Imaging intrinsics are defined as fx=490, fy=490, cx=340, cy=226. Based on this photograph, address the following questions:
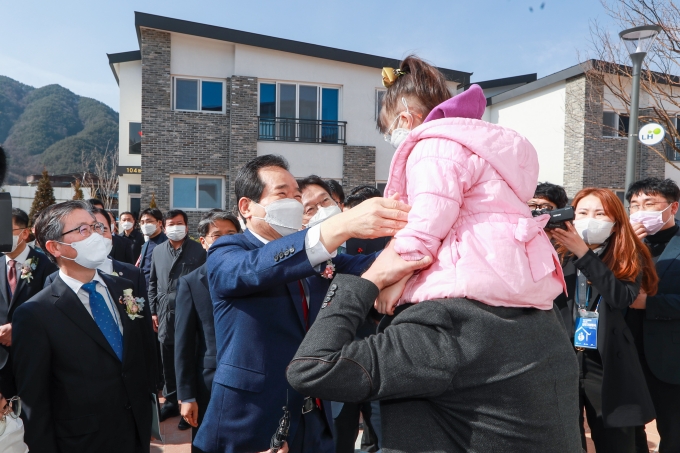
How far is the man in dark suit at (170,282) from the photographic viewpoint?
18.2 feet

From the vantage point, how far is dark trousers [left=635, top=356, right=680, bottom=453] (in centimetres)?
333

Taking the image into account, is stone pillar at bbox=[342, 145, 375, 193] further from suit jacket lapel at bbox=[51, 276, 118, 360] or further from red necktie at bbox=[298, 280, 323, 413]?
red necktie at bbox=[298, 280, 323, 413]

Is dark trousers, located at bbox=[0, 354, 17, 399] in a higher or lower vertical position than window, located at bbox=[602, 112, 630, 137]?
lower

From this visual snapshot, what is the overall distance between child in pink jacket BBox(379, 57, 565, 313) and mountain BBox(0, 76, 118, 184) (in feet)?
181

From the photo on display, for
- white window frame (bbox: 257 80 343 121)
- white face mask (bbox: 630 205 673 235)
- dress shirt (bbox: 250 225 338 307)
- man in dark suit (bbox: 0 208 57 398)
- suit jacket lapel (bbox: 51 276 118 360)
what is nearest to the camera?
dress shirt (bbox: 250 225 338 307)

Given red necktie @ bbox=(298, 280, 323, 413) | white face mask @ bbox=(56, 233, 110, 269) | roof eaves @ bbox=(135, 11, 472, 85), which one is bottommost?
red necktie @ bbox=(298, 280, 323, 413)

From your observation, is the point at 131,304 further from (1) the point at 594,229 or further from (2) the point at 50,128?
(2) the point at 50,128

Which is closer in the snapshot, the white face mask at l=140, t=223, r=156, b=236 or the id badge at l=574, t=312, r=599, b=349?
the id badge at l=574, t=312, r=599, b=349

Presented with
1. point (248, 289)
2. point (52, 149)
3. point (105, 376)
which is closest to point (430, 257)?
point (248, 289)

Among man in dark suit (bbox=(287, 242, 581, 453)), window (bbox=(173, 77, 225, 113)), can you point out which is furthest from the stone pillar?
man in dark suit (bbox=(287, 242, 581, 453))

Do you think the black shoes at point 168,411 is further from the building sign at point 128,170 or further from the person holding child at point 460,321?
the building sign at point 128,170

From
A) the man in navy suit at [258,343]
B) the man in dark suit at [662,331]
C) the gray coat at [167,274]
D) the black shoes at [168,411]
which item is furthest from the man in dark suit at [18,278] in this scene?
the man in dark suit at [662,331]

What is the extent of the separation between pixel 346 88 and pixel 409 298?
51.6 ft

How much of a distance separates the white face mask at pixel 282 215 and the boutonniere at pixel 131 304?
1321 mm
